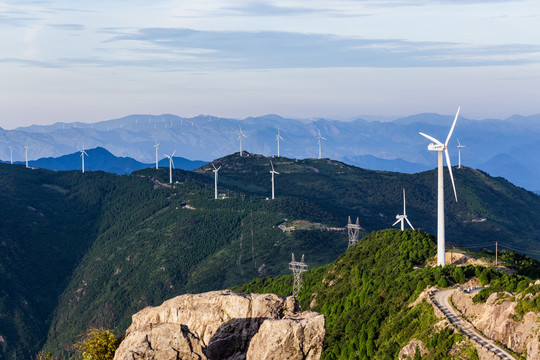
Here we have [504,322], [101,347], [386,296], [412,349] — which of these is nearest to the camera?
[101,347]

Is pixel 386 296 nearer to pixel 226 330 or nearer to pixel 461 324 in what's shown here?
pixel 461 324

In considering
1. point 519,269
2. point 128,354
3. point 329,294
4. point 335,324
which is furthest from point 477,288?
point 128,354

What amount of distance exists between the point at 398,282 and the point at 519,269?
1883cm

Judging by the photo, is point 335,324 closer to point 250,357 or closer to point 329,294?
point 329,294

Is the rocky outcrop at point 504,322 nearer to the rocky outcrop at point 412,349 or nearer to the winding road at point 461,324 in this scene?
the winding road at point 461,324

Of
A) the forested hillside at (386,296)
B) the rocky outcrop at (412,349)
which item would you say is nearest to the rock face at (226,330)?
the forested hillside at (386,296)

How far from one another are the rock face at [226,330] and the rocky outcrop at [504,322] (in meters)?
25.6

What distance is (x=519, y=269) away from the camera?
121m

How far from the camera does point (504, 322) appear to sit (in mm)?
79375

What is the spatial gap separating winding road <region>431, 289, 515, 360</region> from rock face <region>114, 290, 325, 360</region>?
2500 centimetres

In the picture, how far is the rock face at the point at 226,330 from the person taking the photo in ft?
176

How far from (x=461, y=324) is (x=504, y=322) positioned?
8368 mm

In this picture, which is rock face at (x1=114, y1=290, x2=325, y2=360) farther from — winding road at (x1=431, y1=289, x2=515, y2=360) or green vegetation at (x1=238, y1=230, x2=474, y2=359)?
green vegetation at (x1=238, y1=230, x2=474, y2=359)

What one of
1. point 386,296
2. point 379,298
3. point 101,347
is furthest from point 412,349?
point 101,347
